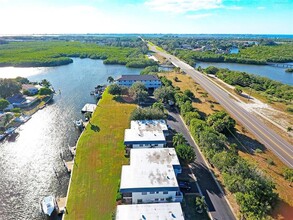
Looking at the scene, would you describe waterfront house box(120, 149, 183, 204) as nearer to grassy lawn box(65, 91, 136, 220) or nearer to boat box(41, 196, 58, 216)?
grassy lawn box(65, 91, 136, 220)

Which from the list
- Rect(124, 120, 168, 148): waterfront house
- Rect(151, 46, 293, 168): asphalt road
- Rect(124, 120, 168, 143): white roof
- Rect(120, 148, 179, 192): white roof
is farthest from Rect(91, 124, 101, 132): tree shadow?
Rect(151, 46, 293, 168): asphalt road

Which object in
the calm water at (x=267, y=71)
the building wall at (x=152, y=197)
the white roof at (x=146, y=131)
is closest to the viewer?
the building wall at (x=152, y=197)

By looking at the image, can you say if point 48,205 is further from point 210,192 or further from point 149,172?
point 210,192

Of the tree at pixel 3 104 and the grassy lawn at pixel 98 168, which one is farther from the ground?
the tree at pixel 3 104

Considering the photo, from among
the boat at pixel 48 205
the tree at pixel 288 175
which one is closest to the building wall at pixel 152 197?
the boat at pixel 48 205

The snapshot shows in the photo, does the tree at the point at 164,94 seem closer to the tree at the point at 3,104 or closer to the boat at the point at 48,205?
the boat at the point at 48,205

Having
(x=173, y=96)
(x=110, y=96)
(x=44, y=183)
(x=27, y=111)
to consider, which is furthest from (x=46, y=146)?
(x=173, y=96)
